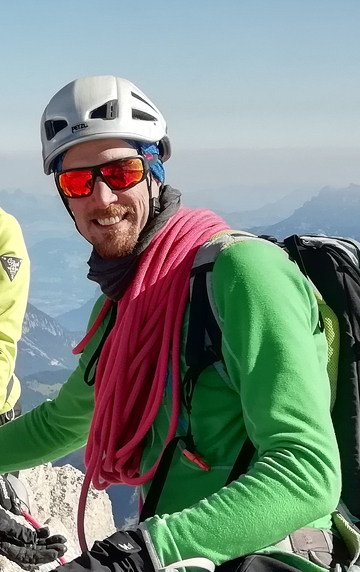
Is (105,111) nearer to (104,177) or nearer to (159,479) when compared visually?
(104,177)

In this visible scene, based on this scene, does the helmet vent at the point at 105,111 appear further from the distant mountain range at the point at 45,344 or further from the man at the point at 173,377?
the distant mountain range at the point at 45,344

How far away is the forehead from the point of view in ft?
10.5

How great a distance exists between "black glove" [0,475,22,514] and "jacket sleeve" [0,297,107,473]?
2.32 m

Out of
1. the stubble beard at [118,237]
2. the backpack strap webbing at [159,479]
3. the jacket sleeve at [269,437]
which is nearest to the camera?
the jacket sleeve at [269,437]

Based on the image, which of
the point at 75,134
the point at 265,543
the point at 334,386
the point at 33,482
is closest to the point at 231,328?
the point at 334,386

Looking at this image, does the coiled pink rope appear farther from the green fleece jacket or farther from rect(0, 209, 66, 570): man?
rect(0, 209, 66, 570): man

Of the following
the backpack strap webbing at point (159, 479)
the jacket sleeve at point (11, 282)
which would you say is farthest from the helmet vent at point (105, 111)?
the jacket sleeve at point (11, 282)

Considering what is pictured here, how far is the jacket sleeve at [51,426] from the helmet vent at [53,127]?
83 centimetres

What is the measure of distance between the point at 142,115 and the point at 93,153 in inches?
13.8

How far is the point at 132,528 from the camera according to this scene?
2.27 meters

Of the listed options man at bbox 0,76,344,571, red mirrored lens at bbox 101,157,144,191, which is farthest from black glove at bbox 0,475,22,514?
red mirrored lens at bbox 101,157,144,191

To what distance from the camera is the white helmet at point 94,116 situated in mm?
3178

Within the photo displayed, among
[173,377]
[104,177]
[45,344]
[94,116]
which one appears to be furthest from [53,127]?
[45,344]

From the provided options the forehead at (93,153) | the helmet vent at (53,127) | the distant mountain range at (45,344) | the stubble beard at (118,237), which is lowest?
the distant mountain range at (45,344)
